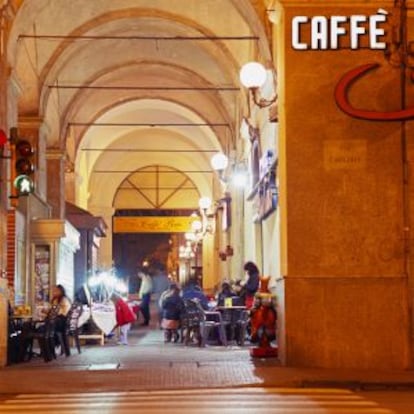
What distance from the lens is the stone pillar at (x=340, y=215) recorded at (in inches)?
562

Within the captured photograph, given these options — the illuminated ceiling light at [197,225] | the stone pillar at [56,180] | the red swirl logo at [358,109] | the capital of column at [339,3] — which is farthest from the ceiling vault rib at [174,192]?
the red swirl logo at [358,109]

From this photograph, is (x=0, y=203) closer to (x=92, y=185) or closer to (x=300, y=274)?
(x=300, y=274)

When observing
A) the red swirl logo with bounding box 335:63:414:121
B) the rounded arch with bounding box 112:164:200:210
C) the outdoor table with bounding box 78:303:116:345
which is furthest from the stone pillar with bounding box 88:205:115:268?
the red swirl logo with bounding box 335:63:414:121

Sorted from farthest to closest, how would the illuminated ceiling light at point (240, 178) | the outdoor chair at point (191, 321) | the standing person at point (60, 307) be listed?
1. the illuminated ceiling light at point (240, 178)
2. the outdoor chair at point (191, 321)
3. the standing person at point (60, 307)

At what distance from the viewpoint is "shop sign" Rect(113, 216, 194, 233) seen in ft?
161

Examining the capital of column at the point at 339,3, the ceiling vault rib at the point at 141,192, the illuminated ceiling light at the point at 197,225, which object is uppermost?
the ceiling vault rib at the point at 141,192

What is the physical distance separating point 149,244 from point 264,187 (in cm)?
2995

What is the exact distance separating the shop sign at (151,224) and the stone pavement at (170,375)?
31322mm

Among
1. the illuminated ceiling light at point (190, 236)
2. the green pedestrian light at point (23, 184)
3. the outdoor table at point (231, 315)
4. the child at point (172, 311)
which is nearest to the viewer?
the green pedestrian light at point (23, 184)

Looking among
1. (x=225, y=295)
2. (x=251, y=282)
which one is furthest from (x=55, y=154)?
(x=251, y=282)

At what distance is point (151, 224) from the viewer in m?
49.8

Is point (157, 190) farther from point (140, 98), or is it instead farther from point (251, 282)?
point (251, 282)

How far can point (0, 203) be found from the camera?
17.1 meters

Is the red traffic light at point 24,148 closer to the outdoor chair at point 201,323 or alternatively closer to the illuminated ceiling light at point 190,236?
the outdoor chair at point 201,323
